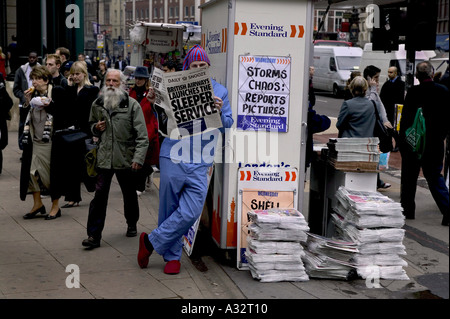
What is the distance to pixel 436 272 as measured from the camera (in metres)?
6.64

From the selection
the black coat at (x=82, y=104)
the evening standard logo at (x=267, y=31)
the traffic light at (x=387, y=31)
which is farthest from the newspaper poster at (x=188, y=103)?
the traffic light at (x=387, y=31)

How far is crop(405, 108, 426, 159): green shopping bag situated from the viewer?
332 inches

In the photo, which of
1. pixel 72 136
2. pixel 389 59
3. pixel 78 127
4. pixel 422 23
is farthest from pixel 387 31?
pixel 389 59

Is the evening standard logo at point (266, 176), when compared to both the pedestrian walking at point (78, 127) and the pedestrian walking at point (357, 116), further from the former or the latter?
the pedestrian walking at point (357, 116)

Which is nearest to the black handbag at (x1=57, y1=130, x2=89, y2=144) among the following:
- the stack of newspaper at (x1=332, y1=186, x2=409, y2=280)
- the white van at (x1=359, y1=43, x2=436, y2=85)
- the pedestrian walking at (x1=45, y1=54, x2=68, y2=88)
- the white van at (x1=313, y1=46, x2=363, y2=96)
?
the pedestrian walking at (x1=45, y1=54, x2=68, y2=88)

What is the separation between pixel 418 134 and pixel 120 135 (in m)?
3.54

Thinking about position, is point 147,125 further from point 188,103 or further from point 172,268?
point 172,268

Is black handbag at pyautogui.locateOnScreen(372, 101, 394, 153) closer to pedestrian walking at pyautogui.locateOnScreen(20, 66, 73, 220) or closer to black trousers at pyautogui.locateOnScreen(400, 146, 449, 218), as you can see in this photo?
black trousers at pyautogui.locateOnScreen(400, 146, 449, 218)

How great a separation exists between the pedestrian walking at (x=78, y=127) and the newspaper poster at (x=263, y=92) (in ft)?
8.08

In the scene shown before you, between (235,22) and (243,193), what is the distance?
1505mm

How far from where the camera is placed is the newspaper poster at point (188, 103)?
6.00m

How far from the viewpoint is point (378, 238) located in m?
6.15
